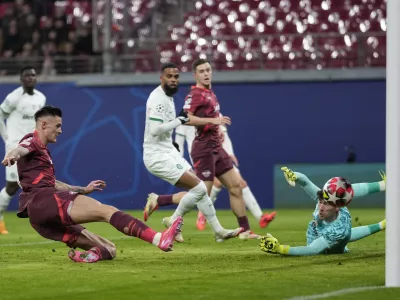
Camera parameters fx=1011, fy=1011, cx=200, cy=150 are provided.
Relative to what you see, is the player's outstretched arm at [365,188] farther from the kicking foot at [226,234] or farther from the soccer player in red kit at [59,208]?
the soccer player in red kit at [59,208]

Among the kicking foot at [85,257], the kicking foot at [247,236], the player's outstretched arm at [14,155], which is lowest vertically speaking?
the kicking foot at [247,236]

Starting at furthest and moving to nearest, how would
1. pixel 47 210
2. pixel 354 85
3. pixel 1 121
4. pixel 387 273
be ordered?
pixel 354 85 < pixel 1 121 < pixel 47 210 < pixel 387 273

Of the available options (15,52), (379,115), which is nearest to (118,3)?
(15,52)

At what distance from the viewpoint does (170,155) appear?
37.8 feet

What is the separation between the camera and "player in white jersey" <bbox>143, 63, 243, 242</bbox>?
11242 mm

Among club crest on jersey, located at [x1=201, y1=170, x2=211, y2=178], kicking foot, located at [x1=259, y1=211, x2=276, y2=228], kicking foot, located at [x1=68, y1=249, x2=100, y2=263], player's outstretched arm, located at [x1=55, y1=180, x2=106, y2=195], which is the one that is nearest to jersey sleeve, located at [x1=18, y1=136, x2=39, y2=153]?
player's outstretched arm, located at [x1=55, y1=180, x2=106, y2=195]

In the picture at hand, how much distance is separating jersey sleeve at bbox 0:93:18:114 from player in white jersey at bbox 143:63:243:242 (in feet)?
12.4

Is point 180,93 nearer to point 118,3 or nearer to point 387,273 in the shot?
point 118,3

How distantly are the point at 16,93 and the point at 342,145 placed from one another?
7816mm

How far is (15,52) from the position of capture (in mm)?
21266

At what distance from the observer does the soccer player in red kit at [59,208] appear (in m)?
8.62

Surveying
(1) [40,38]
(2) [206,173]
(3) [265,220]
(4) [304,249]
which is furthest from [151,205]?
(1) [40,38]

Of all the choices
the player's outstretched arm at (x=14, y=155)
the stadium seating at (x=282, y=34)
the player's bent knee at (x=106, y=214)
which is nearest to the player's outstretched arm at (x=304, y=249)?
the player's bent knee at (x=106, y=214)

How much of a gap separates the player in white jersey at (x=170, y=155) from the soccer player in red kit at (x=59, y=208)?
198 cm
